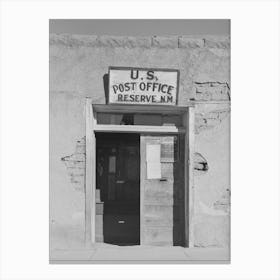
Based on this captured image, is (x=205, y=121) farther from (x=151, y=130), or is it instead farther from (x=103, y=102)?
(x=103, y=102)

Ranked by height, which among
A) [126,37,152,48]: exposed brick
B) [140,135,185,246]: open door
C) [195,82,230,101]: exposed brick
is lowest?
[140,135,185,246]: open door

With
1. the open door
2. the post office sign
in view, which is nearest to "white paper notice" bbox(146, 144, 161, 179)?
the open door

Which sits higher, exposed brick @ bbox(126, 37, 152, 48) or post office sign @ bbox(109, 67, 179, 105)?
exposed brick @ bbox(126, 37, 152, 48)

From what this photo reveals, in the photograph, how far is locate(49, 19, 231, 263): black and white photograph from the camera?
500cm

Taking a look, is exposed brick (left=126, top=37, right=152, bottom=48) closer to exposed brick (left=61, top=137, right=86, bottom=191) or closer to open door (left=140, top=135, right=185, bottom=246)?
open door (left=140, top=135, right=185, bottom=246)

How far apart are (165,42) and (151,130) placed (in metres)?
1.27

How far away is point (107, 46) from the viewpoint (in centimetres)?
505

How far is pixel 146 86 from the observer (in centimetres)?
507

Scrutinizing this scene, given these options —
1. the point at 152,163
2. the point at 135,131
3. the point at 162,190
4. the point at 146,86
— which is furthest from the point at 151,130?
the point at 162,190

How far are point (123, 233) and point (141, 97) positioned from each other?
88.4 inches

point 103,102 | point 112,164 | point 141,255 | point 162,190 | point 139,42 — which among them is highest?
point 139,42

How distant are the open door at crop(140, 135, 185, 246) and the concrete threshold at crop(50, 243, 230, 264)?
8.9 inches

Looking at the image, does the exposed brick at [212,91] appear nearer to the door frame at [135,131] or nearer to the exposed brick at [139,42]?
the door frame at [135,131]

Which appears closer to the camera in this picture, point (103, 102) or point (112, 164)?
point (103, 102)
